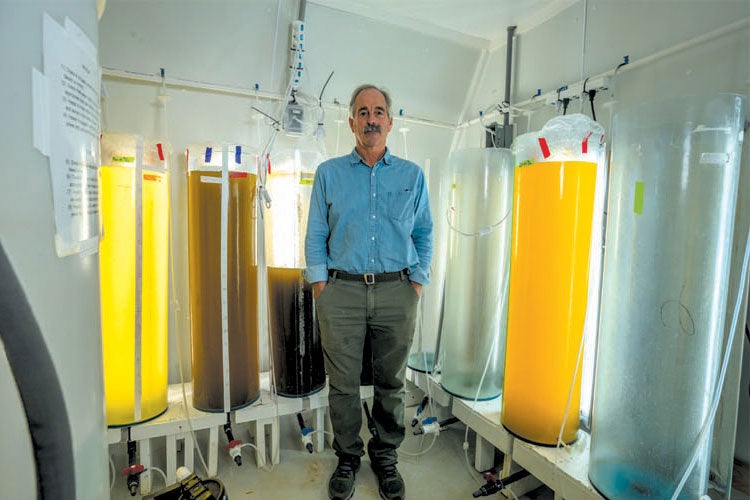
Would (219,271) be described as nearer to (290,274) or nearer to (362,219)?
(290,274)

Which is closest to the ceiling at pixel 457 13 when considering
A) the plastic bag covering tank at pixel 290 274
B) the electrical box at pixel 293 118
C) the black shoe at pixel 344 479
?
the electrical box at pixel 293 118

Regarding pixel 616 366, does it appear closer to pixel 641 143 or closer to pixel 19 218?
pixel 641 143

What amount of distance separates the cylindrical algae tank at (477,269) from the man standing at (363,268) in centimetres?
28

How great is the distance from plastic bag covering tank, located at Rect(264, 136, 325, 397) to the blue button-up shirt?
0.64ft

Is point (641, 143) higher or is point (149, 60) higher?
point (149, 60)

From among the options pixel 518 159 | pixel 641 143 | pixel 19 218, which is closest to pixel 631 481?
pixel 641 143

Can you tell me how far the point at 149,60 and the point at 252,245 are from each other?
95 centimetres

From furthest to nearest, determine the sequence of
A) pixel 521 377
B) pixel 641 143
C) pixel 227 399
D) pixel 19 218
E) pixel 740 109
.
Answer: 1. pixel 227 399
2. pixel 521 377
3. pixel 641 143
4. pixel 740 109
5. pixel 19 218

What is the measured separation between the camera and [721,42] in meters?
1.30

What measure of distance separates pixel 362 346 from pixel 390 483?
0.54m

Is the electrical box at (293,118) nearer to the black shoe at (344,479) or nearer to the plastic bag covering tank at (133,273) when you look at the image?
the plastic bag covering tank at (133,273)

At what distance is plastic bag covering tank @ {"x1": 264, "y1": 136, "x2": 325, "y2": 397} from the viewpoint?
5.51ft

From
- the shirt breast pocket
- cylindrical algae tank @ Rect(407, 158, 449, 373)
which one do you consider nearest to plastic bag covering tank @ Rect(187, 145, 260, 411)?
the shirt breast pocket

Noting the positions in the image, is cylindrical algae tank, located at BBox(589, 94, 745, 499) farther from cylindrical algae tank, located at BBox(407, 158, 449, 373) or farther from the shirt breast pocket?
cylindrical algae tank, located at BBox(407, 158, 449, 373)
